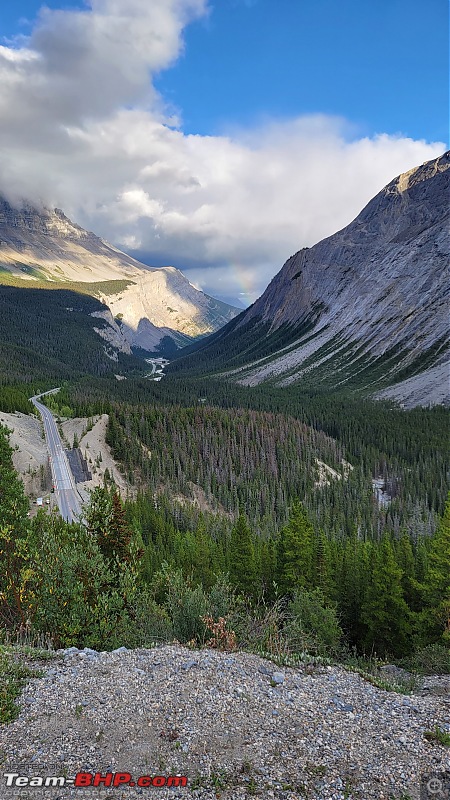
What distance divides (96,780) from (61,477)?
2901 inches

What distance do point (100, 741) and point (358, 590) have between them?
104ft

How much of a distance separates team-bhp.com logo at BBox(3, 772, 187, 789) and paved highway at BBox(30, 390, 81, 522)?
4033 cm

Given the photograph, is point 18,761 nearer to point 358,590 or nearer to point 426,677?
point 426,677

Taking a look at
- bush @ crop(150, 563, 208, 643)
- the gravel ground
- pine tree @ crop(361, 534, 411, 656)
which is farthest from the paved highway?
the gravel ground

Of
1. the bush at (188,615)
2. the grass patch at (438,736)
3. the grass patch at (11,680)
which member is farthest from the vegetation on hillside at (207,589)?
the grass patch at (438,736)

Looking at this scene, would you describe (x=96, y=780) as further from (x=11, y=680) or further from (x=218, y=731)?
(x=11, y=680)

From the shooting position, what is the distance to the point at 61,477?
76812 mm

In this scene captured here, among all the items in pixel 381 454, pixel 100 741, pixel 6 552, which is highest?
pixel 6 552

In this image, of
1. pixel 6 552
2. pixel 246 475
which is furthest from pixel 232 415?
pixel 6 552

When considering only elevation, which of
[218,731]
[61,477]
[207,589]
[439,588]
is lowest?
[207,589]

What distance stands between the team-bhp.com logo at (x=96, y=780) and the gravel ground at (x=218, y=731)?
0.12 m

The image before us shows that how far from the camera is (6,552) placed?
20484mm

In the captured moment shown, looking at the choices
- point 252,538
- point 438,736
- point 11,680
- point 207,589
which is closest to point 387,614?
point 207,589

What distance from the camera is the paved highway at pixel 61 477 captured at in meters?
63.3
